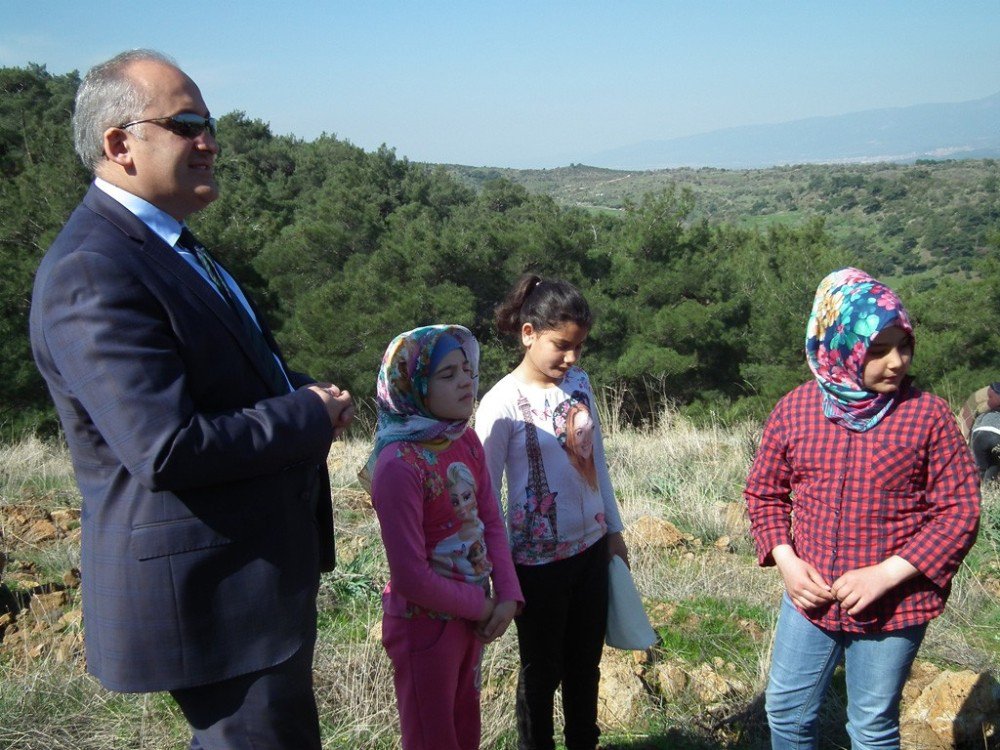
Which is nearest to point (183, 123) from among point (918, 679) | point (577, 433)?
point (577, 433)

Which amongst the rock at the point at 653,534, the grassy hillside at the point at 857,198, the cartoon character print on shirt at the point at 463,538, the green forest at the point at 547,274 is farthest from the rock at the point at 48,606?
the grassy hillside at the point at 857,198

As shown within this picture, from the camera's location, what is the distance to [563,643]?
247cm

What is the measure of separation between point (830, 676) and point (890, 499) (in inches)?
18.9

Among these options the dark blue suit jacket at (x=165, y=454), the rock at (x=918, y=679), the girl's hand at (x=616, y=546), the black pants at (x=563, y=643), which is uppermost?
the dark blue suit jacket at (x=165, y=454)

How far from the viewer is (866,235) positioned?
46281mm

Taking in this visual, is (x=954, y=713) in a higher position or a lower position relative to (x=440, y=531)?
lower

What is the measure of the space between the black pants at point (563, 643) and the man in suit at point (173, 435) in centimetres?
84

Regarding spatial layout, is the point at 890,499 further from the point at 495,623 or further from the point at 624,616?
the point at 495,623

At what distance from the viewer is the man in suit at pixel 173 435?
1.41 m

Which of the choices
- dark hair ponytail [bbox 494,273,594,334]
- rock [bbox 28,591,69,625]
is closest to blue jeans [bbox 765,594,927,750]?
dark hair ponytail [bbox 494,273,594,334]

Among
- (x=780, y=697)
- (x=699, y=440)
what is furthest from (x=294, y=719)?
(x=699, y=440)

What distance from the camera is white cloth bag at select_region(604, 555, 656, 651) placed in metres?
2.41

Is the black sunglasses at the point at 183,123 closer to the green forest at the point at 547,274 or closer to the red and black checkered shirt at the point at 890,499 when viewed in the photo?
the red and black checkered shirt at the point at 890,499

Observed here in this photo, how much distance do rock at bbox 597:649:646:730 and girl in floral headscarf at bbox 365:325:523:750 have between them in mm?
833
